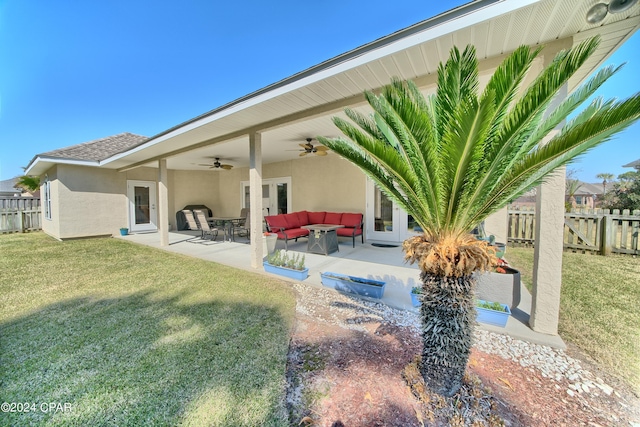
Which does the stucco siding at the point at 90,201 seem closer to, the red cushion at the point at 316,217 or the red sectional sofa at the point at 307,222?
the red sectional sofa at the point at 307,222

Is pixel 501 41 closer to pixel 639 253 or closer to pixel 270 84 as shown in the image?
pixel 270 84

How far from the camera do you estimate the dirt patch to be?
1860mm

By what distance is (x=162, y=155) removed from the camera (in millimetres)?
7969

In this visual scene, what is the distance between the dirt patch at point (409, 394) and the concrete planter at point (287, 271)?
1.92 meters

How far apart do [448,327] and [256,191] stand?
4.38 metres

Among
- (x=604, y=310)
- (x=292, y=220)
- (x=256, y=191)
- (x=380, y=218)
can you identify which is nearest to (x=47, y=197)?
(x=292, y=220)

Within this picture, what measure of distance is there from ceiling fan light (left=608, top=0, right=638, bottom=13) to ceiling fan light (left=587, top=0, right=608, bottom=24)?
3cm

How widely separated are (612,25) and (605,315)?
3.53 meters

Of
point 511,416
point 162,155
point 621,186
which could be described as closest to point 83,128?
point 162,155

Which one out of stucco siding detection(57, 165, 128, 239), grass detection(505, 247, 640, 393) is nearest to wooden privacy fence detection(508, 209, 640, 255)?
grass detection(505, 247, 640, 393)

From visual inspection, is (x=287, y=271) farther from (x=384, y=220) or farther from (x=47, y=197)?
(x=47, y=197)

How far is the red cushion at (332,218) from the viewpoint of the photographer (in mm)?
8739

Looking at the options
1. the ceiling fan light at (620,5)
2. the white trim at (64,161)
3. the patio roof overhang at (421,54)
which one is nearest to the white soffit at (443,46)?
the patio roof overhang at (421,54)

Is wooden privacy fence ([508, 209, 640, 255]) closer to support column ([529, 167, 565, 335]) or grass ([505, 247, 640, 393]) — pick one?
grass ([505, 247, 640, 393])
